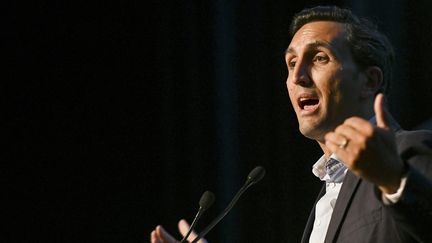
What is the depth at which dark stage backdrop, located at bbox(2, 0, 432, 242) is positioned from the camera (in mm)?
3533

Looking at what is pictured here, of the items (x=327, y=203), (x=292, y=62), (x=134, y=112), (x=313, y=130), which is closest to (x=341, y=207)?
(x=327, y=203)

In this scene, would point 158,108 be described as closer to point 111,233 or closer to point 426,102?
point 111,233

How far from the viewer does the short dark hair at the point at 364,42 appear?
2232 millimetres

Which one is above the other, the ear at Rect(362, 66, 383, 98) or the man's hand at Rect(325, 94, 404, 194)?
the ear at Rect(362, 66, 383, 98)

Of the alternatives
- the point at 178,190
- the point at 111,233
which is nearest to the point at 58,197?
the point at 111,233

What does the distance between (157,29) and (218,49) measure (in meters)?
0.38

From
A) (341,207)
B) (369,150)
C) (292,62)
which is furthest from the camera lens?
(292,62)

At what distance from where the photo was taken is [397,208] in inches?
52.9

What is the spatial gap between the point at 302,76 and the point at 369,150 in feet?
3.19

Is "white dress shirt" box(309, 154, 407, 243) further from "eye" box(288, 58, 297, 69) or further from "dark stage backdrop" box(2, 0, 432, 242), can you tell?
"dark stage backdrop" box(2, 0, 432, 242)

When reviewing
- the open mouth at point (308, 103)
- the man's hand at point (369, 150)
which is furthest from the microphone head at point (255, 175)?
the man's hand at point (369, 150)

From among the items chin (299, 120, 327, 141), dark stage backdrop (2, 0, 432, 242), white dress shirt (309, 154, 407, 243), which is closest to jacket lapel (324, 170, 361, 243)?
white dress shirt (309, 154, 407, 243)

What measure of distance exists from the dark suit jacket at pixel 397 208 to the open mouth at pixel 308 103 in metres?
0.40

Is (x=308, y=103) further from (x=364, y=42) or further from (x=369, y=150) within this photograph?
(x=369, y=150)
